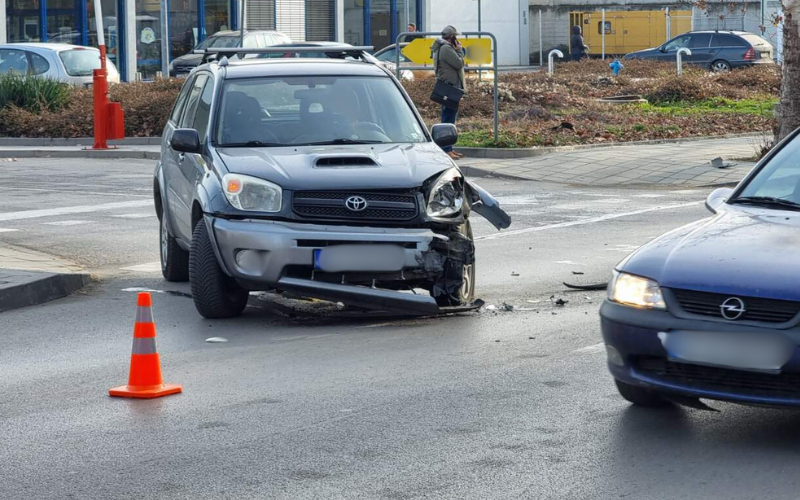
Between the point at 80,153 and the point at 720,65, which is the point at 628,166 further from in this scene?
the point at 720,65

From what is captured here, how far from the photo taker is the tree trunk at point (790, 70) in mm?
17828

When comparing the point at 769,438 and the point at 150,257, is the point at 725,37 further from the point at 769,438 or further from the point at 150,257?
the point at 769,438

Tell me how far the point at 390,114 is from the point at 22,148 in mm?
15423

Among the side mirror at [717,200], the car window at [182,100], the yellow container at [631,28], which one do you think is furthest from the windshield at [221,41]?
the side mirror at [717,200]

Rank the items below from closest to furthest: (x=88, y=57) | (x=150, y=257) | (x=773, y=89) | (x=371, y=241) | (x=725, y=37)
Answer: (x=371, y=241), (x=150, y=257), (x=88, y=57), (x=773, y=89), (x=725, y=37)

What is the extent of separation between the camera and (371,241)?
8336 millimetres

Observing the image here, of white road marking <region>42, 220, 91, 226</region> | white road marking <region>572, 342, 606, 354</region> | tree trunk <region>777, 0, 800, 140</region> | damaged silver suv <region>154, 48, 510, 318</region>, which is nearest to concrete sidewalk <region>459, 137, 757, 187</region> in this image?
tree trunk <region>777, 0, 800, 140</region>

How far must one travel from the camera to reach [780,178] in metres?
6.54

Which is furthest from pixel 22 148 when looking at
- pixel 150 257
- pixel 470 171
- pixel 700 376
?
pixel 700 376

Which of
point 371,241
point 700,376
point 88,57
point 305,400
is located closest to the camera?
point 700,376

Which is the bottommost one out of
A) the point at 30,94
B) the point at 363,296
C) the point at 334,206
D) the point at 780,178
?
the point at 363,296

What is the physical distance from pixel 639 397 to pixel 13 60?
24.1 meters

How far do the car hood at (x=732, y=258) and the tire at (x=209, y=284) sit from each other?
3552mm

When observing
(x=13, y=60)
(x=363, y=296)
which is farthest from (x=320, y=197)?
(x=13, y=60)
